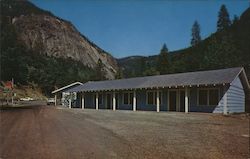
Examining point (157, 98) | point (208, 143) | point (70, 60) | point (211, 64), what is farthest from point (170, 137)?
point (70, 60)

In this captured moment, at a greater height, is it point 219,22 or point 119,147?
point 219,22

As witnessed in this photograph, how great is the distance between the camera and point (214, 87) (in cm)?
1980

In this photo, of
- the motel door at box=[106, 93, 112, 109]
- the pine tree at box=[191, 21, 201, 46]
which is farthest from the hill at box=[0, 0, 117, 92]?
the motel door at box=[106, 93, 112, 109]

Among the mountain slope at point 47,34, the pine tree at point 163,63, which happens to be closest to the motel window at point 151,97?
the pine tree at point 163,63

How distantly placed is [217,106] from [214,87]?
1.27 m

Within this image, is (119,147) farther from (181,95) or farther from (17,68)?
(17,68)

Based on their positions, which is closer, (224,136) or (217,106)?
(224,136)

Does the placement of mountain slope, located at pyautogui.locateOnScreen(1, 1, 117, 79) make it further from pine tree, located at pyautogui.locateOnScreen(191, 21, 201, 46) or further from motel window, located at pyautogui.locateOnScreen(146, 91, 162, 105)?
motel window, located at pyautogui.locateOnScreen(146, 91, 162, 105)

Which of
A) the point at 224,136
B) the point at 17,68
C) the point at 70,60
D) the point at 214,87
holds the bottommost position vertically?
the point at 224,136

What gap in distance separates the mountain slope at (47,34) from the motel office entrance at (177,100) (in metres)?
77.5

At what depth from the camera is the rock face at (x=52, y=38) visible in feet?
324

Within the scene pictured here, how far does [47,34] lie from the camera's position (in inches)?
4070

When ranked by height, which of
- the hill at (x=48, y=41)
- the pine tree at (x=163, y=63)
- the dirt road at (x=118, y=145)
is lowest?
the dirt road at (x=118, y=145)

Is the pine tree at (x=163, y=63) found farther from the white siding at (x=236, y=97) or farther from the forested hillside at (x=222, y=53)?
the white siding at (x=236, y=97)
